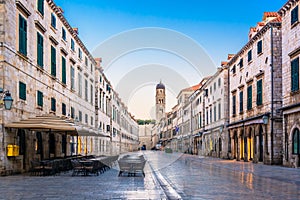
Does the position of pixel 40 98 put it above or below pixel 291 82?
below

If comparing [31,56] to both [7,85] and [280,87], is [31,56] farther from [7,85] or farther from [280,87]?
[280,87]

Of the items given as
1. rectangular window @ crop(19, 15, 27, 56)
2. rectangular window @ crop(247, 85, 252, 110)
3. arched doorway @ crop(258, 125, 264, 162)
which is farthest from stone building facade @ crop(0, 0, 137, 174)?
rectangular window @ crop(247, 85, 252, 110)

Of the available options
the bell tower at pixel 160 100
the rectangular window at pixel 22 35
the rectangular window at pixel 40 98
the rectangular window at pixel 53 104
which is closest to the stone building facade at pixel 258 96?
the rectangular window at pixel 53 104

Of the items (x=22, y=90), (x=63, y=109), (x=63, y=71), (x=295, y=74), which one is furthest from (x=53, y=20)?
(x=295, y=74)

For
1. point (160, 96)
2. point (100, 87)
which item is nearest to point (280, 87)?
point (100, 87)

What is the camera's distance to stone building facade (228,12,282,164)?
2842 centimetres

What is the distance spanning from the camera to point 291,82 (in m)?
24.8

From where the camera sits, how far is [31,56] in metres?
21.9

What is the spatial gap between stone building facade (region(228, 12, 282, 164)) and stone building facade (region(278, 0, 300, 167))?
1.93m

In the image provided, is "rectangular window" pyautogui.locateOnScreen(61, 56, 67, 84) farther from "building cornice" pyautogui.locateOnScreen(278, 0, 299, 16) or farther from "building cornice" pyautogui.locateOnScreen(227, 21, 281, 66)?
"building cornice" pyautogui.locateOnScreen(278, 0, 299, 16)

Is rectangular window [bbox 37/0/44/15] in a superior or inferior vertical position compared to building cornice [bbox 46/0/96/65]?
inferior

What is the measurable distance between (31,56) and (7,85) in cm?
410

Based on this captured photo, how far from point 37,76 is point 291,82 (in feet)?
52.3

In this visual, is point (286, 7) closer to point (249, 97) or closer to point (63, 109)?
point (249, 97)
